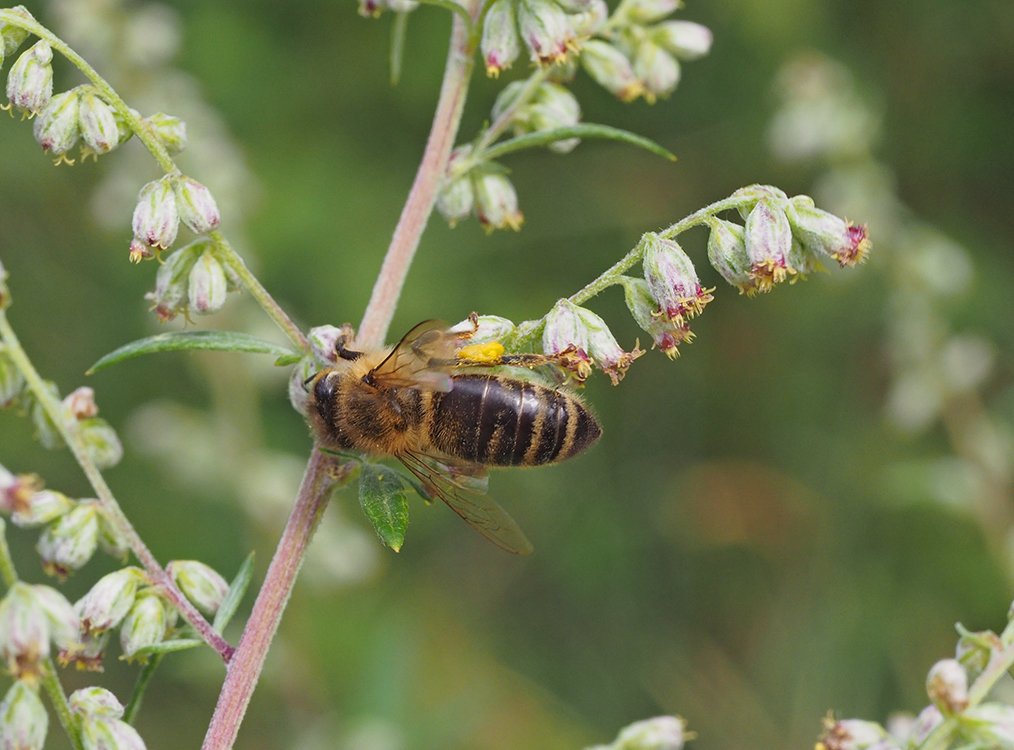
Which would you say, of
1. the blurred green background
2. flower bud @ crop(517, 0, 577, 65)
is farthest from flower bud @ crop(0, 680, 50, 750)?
the blurred green background

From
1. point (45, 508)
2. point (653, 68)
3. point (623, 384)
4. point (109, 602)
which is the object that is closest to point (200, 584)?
point (109, 602)

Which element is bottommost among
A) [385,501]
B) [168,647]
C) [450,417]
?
[168,647]

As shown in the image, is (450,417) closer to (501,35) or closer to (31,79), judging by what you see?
(501,35)

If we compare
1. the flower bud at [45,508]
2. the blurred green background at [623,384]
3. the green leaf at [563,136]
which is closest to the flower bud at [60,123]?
the flower bud at [45,508]

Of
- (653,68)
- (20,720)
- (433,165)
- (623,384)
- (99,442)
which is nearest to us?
(20,720)

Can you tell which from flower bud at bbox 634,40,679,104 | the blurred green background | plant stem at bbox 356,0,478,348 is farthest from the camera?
the blurred green background

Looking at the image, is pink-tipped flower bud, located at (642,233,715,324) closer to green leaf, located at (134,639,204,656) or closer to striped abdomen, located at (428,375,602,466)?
striped abdomen, located at (428,375,602,466)

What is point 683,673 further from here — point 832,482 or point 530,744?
point 832,482
